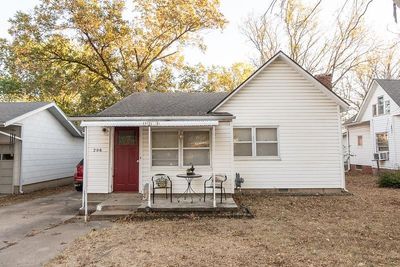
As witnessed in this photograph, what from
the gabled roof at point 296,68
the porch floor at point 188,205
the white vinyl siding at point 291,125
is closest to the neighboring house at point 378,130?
the gabled roof at point 296,68

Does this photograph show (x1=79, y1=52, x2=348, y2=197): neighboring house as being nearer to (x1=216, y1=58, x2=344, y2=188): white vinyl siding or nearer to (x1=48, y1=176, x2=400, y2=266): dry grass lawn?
(x1=216, y1=58, x2=344, y2=188): white vinyl siding

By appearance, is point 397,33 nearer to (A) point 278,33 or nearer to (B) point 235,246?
(B) point 235,246

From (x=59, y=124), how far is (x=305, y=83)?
1397cm

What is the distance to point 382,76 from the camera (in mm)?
30484

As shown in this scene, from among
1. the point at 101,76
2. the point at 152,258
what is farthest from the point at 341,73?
the point at 152,258

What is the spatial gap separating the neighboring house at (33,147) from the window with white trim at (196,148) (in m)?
7.83

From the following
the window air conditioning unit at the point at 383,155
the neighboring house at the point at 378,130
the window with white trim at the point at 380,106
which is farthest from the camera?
the window with white trim at the point at 380,106

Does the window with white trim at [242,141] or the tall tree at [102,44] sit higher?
the tall tree at [102,44]

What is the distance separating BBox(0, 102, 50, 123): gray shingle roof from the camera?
43.7ft

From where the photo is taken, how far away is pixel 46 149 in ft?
53.3

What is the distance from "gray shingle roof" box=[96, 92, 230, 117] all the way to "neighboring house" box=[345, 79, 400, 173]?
1127 cm

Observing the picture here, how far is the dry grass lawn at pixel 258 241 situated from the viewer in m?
5.07

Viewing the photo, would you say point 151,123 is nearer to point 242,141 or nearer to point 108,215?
point 108,215

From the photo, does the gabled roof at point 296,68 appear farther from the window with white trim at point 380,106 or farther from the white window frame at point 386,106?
the window with white trim at point 380,106
